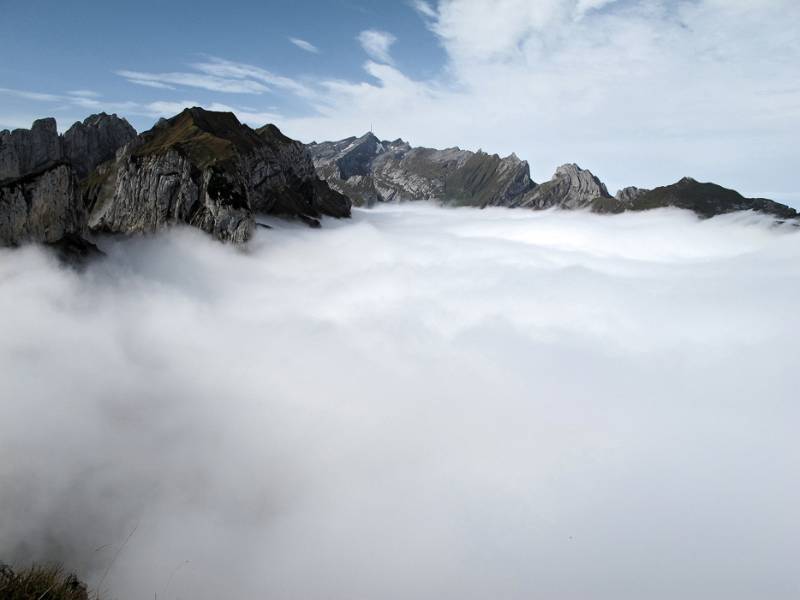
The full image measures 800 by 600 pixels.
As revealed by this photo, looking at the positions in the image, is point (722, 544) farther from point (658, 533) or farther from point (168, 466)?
point (168, 466)

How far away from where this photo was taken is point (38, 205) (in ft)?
287

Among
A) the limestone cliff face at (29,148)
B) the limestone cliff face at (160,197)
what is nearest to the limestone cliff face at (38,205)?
the limestone cliff face at (160,197)

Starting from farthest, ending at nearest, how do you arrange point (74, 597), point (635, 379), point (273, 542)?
point (635, 379) < point (273, 542) < point (74, 597)

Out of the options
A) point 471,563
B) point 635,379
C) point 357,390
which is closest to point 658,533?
point 471,563

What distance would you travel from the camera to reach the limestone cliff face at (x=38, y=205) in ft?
274

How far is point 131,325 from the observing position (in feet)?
385

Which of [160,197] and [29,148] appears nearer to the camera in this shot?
[160,197]

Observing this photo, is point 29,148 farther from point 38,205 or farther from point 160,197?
point 38,205

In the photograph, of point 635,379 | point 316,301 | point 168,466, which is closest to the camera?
point 168,466

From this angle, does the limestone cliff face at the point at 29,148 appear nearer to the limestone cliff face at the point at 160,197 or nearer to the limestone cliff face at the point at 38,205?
the limestone cliff face at the point at 160,197

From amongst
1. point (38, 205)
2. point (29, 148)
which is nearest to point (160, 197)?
point (38, 205)

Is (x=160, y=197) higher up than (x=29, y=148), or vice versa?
(x=29, y=148)

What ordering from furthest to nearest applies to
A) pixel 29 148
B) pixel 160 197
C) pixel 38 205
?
pixel 29 148 → pixel 160 197 → pixel 38 205

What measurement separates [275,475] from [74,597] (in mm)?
60219
